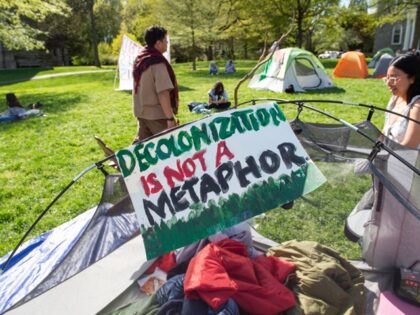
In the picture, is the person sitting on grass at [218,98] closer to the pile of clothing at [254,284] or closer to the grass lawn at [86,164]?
the grass lawn at [86,164]

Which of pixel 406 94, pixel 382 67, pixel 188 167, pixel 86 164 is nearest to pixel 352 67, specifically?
pixel 382 67

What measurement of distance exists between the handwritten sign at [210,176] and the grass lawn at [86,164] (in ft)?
2.43

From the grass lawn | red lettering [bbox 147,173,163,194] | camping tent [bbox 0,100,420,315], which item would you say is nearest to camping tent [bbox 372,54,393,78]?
the grass lawn

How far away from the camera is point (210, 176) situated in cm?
172

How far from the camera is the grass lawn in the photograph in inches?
106

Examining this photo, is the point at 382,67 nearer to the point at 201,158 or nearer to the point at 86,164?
the point at 86,164

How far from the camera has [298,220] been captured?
2.77 metres

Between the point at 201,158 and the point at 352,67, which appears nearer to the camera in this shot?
the point at 201,158

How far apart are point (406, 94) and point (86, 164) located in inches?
153

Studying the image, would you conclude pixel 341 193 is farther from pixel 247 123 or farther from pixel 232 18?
pixel 232 18

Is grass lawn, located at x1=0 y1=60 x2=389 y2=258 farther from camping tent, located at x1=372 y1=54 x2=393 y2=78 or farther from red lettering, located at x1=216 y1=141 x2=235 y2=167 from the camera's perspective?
camping tent, located at x1=372 y1=54 x2=393 y2=78

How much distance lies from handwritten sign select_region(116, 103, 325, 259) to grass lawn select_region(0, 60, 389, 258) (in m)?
0.74

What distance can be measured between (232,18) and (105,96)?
599 inches

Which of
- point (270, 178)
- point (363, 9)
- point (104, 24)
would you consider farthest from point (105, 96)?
point (104, 24)
